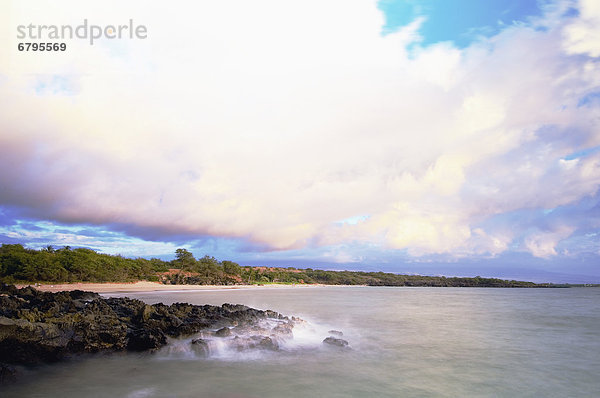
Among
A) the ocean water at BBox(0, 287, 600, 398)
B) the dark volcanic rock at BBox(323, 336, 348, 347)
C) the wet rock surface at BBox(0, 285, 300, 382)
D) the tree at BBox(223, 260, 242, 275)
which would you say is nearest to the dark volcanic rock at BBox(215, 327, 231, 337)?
the wet rock surface at BBox(0, 285, 300, 382)

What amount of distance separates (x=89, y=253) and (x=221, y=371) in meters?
54.2

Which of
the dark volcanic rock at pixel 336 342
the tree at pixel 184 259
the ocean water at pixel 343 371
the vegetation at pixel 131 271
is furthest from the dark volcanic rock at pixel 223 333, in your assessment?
the tree at pixel 184 259

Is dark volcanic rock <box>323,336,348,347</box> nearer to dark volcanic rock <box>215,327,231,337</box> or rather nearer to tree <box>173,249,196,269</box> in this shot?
dark volcanic rock <box>215,327,231,337</box>

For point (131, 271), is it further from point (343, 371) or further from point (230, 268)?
point (343, 371)

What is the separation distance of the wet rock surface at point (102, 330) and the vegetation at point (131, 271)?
30476 mm

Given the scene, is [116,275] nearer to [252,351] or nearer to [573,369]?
[252,351]

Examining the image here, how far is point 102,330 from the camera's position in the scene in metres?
13.4

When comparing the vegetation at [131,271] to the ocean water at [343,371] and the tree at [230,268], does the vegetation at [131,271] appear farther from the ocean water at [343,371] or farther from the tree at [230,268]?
the ocean water at [343,371]

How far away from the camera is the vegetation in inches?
1737

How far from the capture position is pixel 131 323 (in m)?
16.0

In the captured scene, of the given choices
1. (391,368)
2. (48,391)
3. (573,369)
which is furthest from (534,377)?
(48,391)

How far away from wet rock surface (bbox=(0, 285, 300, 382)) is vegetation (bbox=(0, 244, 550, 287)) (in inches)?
1200

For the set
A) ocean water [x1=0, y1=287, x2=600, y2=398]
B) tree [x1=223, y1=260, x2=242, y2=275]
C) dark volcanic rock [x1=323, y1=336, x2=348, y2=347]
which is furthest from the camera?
tree [x1=223, y1=260, x2=242, y2=275]

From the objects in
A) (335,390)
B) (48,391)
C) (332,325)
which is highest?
(48,391)
